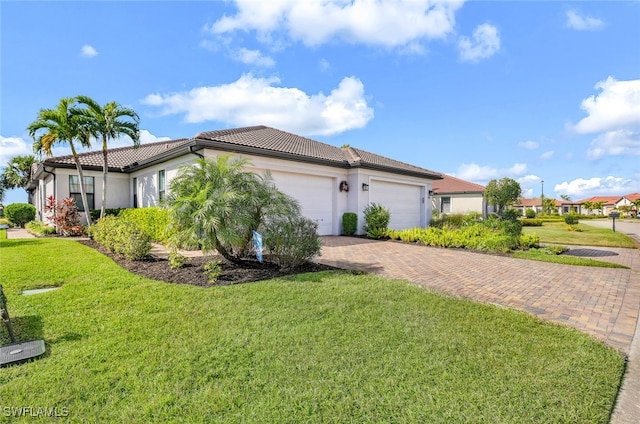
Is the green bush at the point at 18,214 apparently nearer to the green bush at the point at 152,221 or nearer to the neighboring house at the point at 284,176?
the neighboring house at the point at 284,176

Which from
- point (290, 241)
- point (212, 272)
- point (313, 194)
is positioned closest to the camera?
point (212, 272)

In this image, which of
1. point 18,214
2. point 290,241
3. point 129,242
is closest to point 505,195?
point 290,241

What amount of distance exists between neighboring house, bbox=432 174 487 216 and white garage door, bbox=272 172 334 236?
1476cm

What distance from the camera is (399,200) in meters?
17.2

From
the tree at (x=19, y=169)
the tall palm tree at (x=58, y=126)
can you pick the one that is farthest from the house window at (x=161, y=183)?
the tree at (x=19, y=169)

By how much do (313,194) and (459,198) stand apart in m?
18.0

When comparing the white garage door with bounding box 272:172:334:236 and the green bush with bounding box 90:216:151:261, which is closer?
the green bush with bounding box 90:216:151:261

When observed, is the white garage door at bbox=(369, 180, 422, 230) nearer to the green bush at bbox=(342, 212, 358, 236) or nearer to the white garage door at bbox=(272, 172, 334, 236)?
the green bush at bbox=(342, 212, 358, 236)

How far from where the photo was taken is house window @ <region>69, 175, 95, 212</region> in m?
15.8

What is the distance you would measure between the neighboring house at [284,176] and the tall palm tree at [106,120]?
160cm

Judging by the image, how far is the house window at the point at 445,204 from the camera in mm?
27438

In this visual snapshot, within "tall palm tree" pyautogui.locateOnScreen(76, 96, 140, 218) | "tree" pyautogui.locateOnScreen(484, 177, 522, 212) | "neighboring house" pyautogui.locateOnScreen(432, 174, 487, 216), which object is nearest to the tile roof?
"tall palm tree" pyautogui.locateOnScreen(76, 96, 140, 218)

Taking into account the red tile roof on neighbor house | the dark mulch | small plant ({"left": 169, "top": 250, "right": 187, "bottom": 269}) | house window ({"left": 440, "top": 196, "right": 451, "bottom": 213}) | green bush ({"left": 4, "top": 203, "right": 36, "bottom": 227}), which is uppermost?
the red tile roof on neighbor house

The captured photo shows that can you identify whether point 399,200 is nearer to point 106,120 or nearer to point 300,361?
point 106,120
